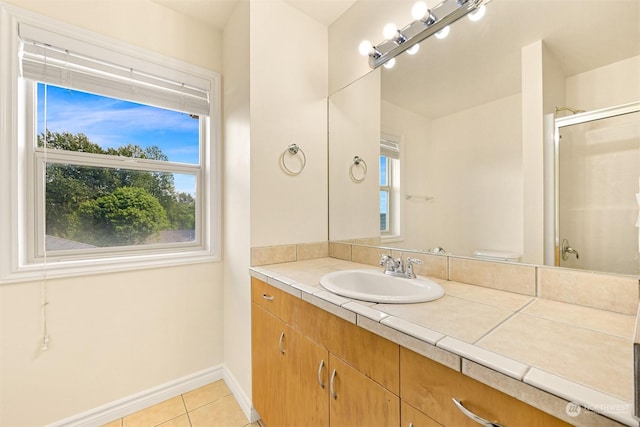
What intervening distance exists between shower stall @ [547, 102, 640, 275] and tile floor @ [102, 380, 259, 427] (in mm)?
1783

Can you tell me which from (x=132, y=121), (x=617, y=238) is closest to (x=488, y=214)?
(x=617, y=238)

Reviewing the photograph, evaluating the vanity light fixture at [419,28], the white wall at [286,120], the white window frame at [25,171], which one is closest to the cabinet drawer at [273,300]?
the white wall at [286,120]

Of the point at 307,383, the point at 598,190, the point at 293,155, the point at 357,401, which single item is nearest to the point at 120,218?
the point at 293,155

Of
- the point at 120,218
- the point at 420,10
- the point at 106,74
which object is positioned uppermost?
the point at 420,10

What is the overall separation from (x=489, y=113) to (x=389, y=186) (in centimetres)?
61

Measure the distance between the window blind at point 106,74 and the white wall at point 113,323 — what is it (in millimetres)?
127

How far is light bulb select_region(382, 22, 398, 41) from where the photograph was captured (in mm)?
1408

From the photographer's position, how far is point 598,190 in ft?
2.84

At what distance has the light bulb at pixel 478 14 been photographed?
1.12 metres

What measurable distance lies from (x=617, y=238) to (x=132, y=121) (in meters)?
2.45

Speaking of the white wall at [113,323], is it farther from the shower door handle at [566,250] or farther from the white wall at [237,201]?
the shower door handle at [566,250]

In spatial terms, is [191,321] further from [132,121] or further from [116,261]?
[132,121]

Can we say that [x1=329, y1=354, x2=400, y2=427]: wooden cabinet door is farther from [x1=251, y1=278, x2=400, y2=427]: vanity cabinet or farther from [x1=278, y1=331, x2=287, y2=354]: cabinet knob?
[x1=278, y1=331, x2=287, y2=354]: cabinet knob

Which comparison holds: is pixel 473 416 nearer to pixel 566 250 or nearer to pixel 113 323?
pixel 566 250
